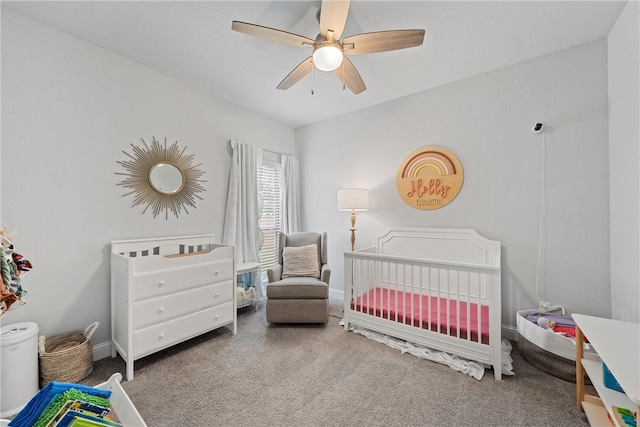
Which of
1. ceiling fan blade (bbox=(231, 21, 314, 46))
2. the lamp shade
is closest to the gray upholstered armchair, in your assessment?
the lamp shade

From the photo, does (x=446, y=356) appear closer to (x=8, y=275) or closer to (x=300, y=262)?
(x=300, y=262)

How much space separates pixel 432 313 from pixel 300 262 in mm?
1513

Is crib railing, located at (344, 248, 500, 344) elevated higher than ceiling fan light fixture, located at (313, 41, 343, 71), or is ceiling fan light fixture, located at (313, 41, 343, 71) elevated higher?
ceiling fan light fixture, located at (313, 41, 343, 71)

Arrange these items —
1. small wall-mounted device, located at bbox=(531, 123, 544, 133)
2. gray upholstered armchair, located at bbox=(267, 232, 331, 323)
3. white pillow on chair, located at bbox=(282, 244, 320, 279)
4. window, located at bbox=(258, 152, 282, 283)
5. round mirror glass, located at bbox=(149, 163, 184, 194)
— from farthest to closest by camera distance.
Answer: window, located at bbox=(258, 152, 282, 283) < white pillow on chair, located at bbox=(282, 244, 320, 279) < gray upholstered armchair, located at bbox=(267, 232, 331, 323) < round mirror glass, located at bbox=(149, 163, 184, 194) < small wall-mounted device, located at bbox=(531, 123, 544, 133)

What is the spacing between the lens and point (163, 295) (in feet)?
6.91

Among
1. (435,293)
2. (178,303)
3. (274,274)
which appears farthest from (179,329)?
(435,293)

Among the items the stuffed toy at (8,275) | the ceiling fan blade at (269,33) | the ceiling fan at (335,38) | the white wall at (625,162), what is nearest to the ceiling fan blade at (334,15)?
the ceiling fan at (335,38)

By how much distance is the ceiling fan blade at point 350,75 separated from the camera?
191 centimetres

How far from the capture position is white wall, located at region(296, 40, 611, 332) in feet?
7.06

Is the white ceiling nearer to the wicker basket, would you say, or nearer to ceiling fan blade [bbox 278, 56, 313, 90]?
ceiling fan blade [bbox 278, 56, 313, 90]

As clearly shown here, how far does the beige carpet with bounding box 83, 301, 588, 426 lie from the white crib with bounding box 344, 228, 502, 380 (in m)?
0.21

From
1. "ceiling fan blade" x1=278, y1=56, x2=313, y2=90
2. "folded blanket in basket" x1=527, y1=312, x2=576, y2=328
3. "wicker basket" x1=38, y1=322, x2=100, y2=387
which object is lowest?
"wicker basket" x1=38, y1=322, x2=100, y2=387

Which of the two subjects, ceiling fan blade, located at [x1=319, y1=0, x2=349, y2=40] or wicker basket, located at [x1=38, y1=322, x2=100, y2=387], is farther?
wicker basket, located at [x1=38, y1=322, x2=100, y2=387]

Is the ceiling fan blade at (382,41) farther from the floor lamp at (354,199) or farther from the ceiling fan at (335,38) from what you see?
the floor lamp at (354,199)
